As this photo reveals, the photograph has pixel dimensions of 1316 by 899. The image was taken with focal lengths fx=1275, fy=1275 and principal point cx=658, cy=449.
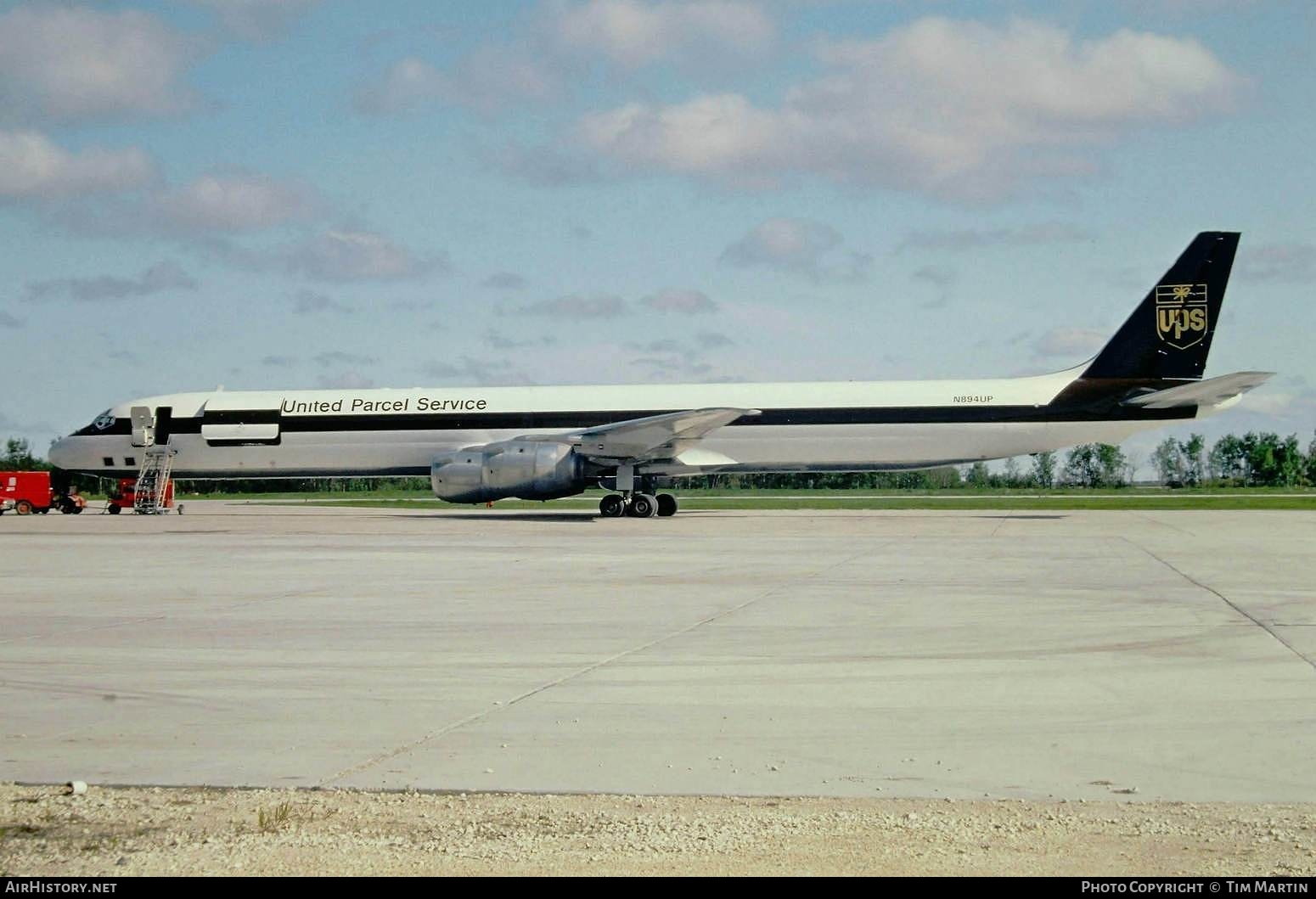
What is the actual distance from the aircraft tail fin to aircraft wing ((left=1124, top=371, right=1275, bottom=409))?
0.69 meters

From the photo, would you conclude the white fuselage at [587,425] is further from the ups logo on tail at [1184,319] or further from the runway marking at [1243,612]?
the runway marking at [1243,612]

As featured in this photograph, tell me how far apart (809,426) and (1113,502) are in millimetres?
16336

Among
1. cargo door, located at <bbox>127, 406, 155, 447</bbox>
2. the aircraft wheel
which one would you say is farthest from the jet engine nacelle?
cargo door, located at <bbox>127, 406, 155, 447</bbox>

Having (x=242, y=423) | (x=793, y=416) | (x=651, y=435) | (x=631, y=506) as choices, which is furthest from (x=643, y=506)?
(x=242, y=423)

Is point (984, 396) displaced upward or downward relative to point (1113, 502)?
upward

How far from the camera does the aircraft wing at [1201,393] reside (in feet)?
100

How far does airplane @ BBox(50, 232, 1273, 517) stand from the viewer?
108 ft

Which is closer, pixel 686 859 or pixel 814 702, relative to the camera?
pixel 686 859

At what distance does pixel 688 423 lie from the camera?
32.7 meters

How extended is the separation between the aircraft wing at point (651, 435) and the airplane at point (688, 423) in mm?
53

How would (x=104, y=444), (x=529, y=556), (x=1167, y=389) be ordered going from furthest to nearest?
1. (x=104, y=444)
2. (x=1167, y=389)
3. (x=529, y=556)
